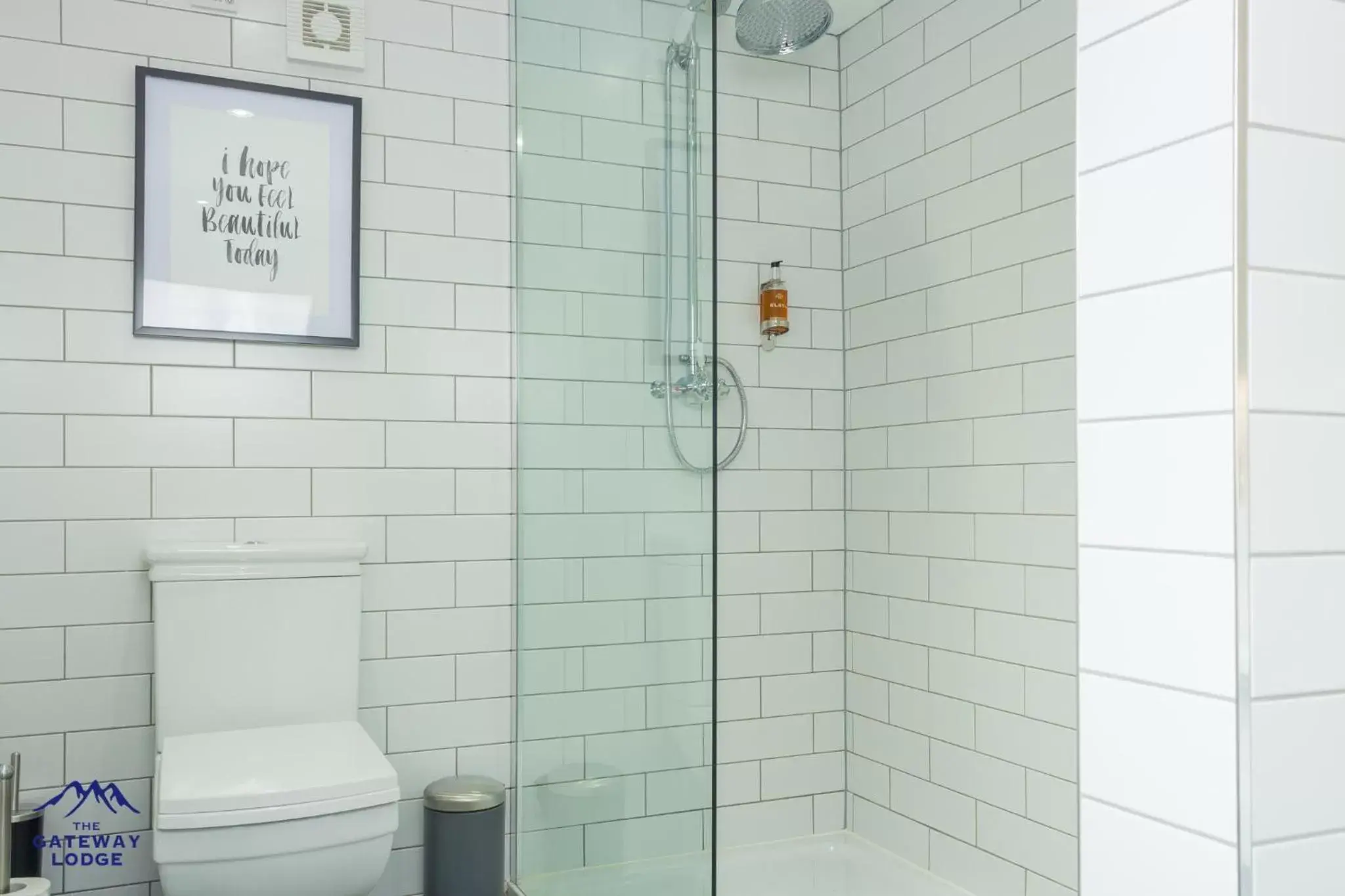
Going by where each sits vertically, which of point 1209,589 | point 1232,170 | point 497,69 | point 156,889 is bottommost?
point 156,889

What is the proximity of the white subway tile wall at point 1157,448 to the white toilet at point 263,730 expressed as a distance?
1.46 m

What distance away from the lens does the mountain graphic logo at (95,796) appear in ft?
7.93

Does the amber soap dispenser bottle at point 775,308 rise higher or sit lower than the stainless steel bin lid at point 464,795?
higher

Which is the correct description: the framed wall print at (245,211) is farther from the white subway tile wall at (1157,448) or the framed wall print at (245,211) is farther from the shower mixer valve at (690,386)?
the white subway tile wall at (1157,448)

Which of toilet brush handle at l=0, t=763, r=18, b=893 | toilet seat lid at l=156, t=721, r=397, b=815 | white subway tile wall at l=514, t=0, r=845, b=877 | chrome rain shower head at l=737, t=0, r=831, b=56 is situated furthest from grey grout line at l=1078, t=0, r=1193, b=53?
toilet brush handle at l=0, t=763, r=18, b=893

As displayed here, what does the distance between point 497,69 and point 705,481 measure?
1.54 meters

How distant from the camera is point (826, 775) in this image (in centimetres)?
320

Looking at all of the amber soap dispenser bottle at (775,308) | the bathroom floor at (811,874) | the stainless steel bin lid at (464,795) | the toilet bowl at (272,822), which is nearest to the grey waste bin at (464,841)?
the stainless steel bin lid at (464,795)

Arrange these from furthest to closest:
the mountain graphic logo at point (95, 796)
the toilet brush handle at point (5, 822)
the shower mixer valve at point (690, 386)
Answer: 1. the mountain graphic logo at point (95, 796)
2. the toilet brush handle at point (5, 822)
3. the shower mixer valve at point (690, 386)

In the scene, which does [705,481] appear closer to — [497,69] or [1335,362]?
[1335,362]

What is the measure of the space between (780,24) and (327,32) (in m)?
1.10

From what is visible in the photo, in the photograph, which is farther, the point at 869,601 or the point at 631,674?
the point at 869,601

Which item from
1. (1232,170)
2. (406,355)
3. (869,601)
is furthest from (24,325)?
(1232,170)

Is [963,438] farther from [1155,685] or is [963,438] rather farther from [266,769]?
[1155,685]
